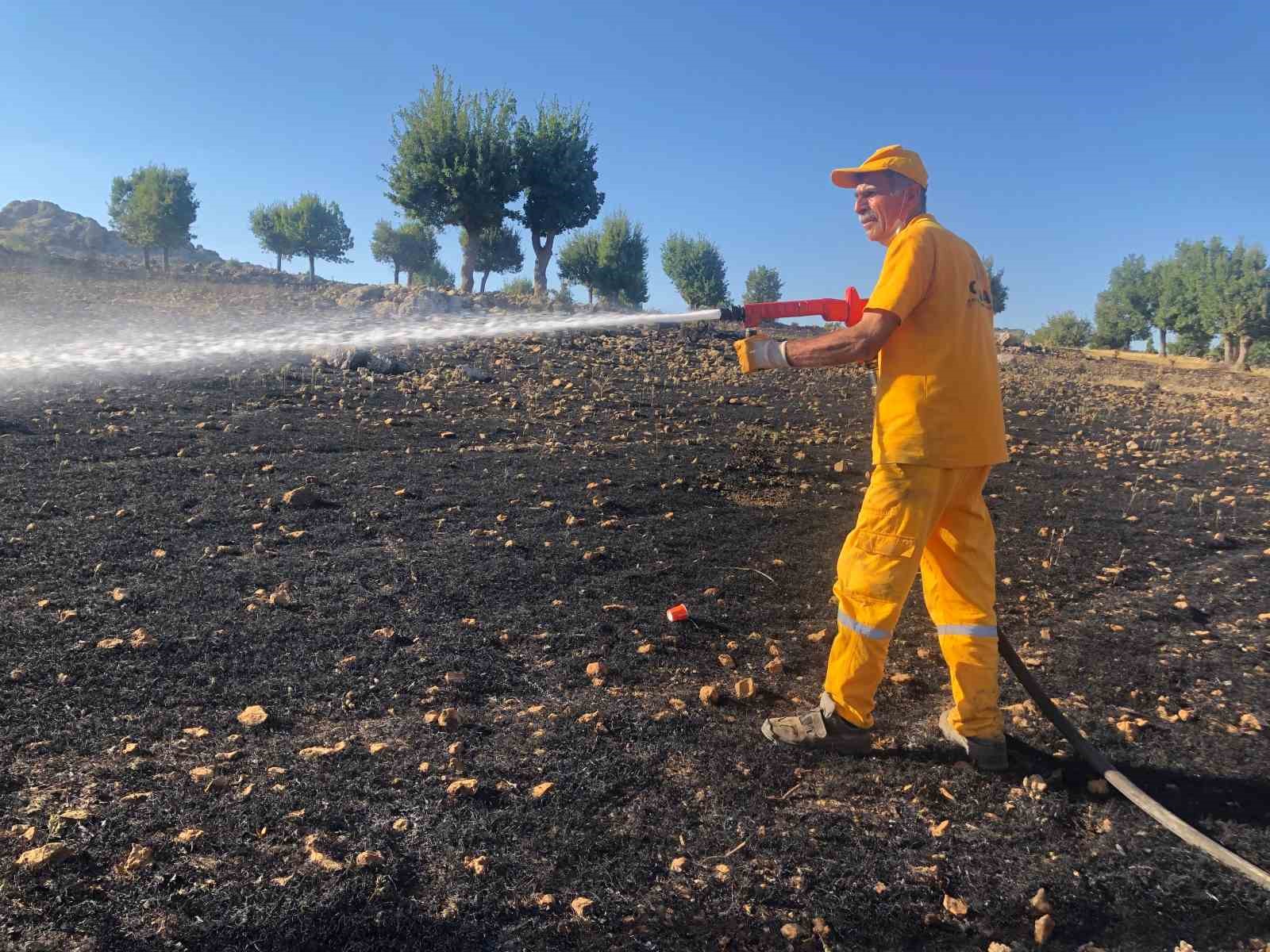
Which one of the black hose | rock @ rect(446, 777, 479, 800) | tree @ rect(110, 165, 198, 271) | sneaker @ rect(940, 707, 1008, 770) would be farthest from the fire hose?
tree @ rect(110, 165, 198, 271)

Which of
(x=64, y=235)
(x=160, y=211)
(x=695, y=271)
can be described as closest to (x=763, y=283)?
(x=695, y=271)

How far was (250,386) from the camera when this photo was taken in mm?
10398

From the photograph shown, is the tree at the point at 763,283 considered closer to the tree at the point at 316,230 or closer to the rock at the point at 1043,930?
the tree at the point at 316,230

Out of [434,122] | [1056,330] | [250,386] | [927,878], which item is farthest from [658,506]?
[1056,330]

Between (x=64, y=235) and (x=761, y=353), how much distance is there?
102271 millimetres

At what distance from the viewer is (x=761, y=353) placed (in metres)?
3.36

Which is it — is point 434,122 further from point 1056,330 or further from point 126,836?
point 1056,330

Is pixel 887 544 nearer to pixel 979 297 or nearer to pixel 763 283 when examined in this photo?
pixel 979 297

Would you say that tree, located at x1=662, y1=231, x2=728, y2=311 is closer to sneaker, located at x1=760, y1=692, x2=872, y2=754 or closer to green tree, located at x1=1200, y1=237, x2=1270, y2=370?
green tree, located at x1=1200, y1=237, x2=1270, y2=370

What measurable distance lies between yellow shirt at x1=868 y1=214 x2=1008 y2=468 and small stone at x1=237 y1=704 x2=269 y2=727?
2548 mm

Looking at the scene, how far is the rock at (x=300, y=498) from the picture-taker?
5.55 meters

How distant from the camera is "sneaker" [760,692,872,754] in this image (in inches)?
119

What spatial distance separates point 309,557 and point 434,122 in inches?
1093

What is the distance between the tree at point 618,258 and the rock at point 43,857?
39836mm
